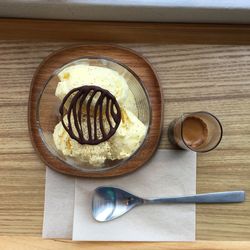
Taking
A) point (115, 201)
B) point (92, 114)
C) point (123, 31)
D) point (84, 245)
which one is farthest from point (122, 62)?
point (84, 245)

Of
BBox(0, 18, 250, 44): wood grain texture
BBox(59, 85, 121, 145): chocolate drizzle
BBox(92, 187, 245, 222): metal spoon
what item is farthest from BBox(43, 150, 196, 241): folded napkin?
BBox(0, 18, 250, 44): wood grain texture

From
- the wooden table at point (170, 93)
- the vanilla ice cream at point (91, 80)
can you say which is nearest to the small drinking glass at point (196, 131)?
the wooden table at point (170, 93)

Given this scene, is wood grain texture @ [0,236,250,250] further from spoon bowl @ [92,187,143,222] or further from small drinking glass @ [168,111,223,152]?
small drinking glass @ [168,111,223,152]

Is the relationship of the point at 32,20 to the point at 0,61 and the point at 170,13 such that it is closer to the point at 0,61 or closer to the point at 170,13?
the point at 0,61

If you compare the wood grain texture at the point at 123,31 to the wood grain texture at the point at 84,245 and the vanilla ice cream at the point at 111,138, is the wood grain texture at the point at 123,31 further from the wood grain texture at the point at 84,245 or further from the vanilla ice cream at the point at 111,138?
the wood grain texture at the point at 84,245

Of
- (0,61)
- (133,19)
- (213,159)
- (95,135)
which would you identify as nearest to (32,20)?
(0,61)

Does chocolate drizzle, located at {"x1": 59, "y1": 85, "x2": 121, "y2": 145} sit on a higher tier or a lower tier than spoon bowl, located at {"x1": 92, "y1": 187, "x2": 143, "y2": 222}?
higher
